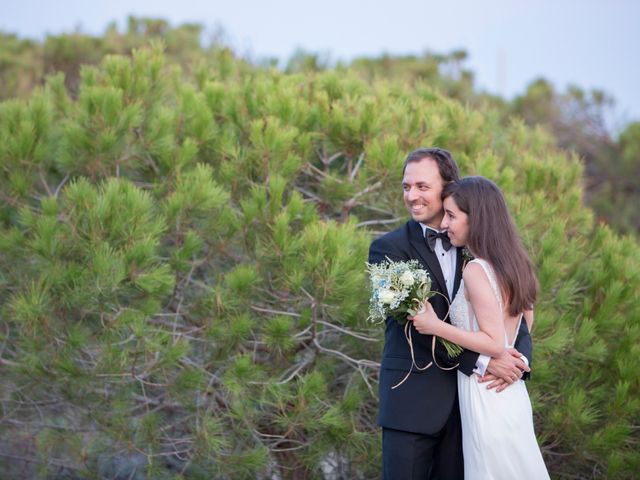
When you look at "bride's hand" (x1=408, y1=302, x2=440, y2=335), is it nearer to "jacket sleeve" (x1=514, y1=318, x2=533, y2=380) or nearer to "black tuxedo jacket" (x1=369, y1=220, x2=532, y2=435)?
"black tuxedo jacket" (x1=369, y1=220, x2=532, y2=435)

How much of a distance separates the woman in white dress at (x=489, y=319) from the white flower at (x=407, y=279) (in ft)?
0.45

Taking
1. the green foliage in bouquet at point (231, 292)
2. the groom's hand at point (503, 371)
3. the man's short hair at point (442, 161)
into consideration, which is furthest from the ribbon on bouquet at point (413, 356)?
the green foliage in bouquet at point (231, 292)

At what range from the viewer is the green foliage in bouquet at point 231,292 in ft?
14.0

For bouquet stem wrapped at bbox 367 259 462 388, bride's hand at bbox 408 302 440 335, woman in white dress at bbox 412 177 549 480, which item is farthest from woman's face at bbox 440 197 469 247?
bride's hand at bbox 408 302 440 335

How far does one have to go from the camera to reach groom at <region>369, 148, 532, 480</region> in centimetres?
311

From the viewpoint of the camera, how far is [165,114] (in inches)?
197

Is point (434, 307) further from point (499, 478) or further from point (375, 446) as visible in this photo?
point (375, 446)

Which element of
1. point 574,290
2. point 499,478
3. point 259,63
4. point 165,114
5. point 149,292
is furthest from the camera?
point 259,63

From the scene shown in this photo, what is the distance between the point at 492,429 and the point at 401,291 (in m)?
0.62

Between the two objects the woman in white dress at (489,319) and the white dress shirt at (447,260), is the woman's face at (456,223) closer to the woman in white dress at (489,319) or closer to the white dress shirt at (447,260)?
the woman in white dress at (489,319)

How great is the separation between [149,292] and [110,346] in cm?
36

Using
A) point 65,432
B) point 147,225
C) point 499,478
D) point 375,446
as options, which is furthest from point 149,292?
point 499,478

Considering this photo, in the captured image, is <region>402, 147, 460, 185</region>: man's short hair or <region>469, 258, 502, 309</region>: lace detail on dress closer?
<region>469, 258, 502, 309</region>: lace detail on dress

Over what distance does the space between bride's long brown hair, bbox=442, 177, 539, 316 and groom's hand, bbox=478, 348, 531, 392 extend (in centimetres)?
→ 18
